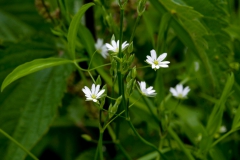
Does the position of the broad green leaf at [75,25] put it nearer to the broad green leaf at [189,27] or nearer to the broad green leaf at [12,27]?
the broad green leaf at [189,27]

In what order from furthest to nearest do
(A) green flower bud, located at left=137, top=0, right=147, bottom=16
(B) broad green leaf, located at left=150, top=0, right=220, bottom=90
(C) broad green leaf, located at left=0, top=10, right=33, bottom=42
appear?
1. (C) broad green leaf, located at left=0, top=10, right=33, bottom=42
2. (B) broad green leaf, located at left=150, top=0, right=220, bottom=90
3. (A) green flower bud, located at left=137, top=0, right=147, bottom=16

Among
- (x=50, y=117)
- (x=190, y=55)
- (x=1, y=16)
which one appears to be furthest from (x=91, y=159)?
(x=1, y=16)

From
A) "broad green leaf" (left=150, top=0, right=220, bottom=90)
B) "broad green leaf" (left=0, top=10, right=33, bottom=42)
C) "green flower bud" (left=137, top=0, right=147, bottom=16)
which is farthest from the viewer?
"broad green leaf" (left=0, top=10, right=33, bottom=42)

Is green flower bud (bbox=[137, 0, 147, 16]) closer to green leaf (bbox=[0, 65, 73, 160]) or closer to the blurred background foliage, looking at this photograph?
the blurred background foliage

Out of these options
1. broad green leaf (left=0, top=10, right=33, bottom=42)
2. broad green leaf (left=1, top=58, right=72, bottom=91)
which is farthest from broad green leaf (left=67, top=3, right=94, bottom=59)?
broad green leaf (left=0, top=10, right=33, bottom=42)

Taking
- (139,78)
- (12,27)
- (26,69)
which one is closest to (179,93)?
(139,78)

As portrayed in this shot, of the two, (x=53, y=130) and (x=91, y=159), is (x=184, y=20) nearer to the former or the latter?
(x=91, y=159)

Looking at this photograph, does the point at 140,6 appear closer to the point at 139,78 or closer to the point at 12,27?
the point at 139,78
